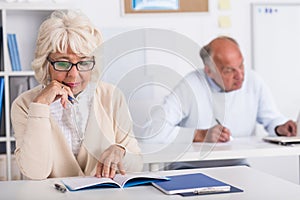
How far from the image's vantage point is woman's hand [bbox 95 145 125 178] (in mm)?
2029

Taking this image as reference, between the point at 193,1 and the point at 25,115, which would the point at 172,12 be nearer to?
the point at 193,1

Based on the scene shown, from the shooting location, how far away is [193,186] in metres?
1.83

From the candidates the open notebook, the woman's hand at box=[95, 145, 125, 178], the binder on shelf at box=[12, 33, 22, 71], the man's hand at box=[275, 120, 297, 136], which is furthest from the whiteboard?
the woman's hand at box=[95, 145, 125, 178]

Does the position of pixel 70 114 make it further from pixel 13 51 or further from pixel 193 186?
pixel 13 51

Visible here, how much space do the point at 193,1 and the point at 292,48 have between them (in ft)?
2.62

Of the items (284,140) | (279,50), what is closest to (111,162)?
(284,140)

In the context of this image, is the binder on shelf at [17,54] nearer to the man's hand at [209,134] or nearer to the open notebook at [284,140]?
the man's hand at [209,134]

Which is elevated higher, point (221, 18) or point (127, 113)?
point (221, 18)

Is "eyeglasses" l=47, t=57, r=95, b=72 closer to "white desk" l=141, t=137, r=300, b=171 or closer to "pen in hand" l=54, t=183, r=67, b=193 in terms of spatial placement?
"pen in hand" l=54, t=183, r=67, b=193

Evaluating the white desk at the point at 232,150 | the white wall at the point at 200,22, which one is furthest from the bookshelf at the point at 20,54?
the white desk at the point at 232,150

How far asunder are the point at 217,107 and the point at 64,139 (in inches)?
35.6

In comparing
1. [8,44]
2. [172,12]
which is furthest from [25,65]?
[172,12]

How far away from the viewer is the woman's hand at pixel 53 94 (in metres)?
2.09

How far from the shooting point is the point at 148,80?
2006 mm
